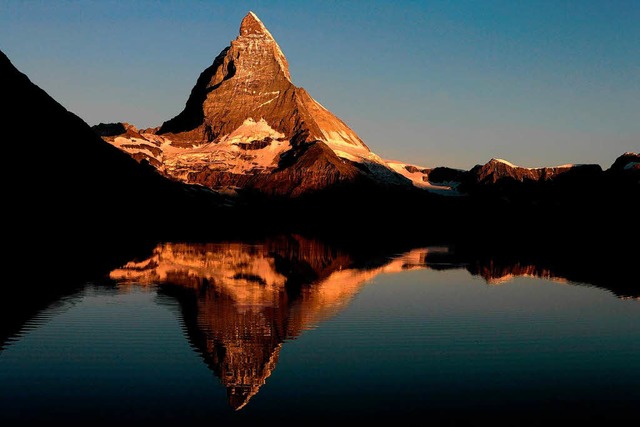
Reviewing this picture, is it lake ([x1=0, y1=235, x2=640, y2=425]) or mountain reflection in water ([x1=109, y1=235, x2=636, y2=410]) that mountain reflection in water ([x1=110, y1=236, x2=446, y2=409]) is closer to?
mountain reflection in water ([x1=109, y1=235, x2=636, y2=410])

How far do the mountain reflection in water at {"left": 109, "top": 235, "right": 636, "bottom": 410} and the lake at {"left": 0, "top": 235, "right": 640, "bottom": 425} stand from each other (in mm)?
325

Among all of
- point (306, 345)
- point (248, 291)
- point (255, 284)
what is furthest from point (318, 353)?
point (255, 284)

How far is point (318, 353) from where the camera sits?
5319 cm

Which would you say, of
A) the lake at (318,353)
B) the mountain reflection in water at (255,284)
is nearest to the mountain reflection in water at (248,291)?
the mountain reflection in water at (255,284)

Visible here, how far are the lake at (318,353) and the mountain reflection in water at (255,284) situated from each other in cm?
32

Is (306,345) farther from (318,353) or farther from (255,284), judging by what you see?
(255,284)

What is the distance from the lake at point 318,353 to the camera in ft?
131

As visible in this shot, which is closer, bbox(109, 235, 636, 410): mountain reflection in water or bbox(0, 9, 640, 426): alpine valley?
bbox(0, 9, 640, 426): alpine valley

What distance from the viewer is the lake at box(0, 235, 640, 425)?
39.9 meters

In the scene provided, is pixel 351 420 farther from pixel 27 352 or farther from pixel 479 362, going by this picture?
pixel 27 352

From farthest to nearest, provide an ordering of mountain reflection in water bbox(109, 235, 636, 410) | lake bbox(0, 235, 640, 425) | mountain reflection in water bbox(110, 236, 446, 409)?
mountain reflection in water bbox(109, 235, 636, 410), mountain reflection in water bbox(110, 236, 446, 409), lake bbox(0, 235, 640, 425)

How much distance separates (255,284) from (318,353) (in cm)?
4385

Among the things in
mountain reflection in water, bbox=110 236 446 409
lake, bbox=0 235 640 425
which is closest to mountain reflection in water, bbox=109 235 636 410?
mountain reflection in water, bbox=110 236 446 409

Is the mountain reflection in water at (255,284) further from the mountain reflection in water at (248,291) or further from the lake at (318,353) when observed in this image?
the lake at (318,353)
